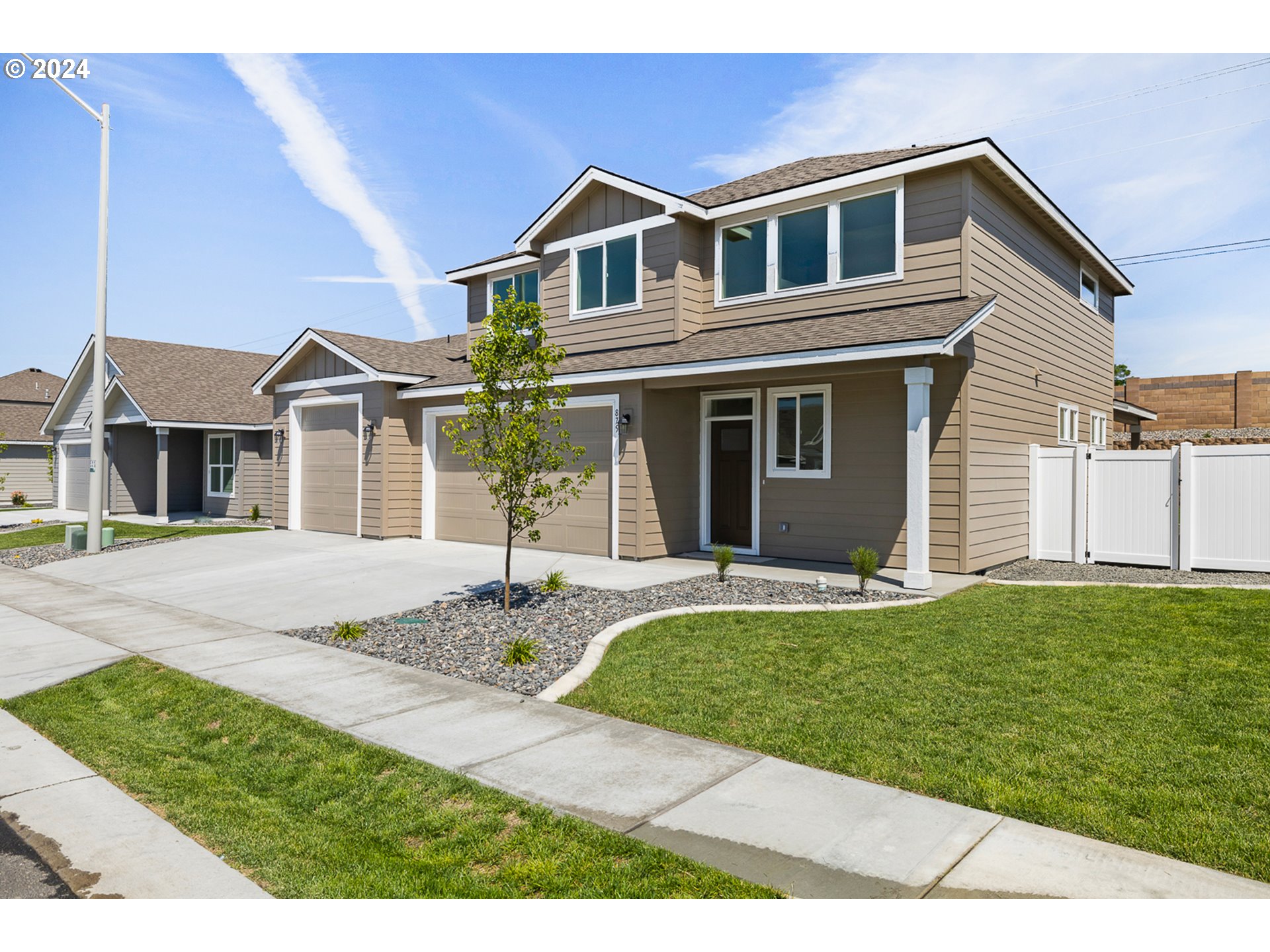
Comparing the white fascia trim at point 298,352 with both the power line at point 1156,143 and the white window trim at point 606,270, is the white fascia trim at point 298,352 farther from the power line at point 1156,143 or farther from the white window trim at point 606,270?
the power line at point 1156,143

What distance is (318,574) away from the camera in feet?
39.5

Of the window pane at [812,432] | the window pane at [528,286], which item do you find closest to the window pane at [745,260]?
the window pane at [812,432]

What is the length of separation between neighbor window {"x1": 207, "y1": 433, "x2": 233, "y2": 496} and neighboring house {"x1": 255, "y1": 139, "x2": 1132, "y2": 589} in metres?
9.37

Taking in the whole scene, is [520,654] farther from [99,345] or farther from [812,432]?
[99,345]

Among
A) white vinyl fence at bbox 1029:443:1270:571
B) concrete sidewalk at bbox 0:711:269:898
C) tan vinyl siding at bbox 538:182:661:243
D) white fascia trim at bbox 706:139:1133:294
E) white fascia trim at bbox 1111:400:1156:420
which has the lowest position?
concrete sidewalk at bbox 0:711:269:898

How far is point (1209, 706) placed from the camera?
5223mm

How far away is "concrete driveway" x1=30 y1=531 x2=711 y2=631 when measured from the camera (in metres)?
9.66

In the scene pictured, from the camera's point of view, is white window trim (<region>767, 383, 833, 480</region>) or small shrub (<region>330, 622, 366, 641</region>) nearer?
small shrub (<region>330, 622, 366, 641</region>)

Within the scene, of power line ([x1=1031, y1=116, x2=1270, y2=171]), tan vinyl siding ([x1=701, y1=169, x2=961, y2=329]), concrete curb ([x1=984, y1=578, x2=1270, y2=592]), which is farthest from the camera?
power line ([x1=1031, y1=116, x2=1270, y2=171])

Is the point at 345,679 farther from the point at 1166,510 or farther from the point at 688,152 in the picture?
the point at 688,152

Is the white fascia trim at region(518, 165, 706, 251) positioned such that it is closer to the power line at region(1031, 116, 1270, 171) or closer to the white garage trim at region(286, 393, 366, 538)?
the white garage trim at region(286, 393, 366, 538)

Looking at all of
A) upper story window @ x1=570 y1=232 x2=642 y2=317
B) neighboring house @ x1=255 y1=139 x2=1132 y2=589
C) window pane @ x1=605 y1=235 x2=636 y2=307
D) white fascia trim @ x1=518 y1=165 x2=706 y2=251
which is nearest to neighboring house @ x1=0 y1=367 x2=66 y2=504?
neighboring house @ x1=255 y1=139 x2=1132 y2=589

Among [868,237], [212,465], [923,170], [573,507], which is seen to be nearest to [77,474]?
[212,465]

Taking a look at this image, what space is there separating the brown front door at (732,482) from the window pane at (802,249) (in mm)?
2458
